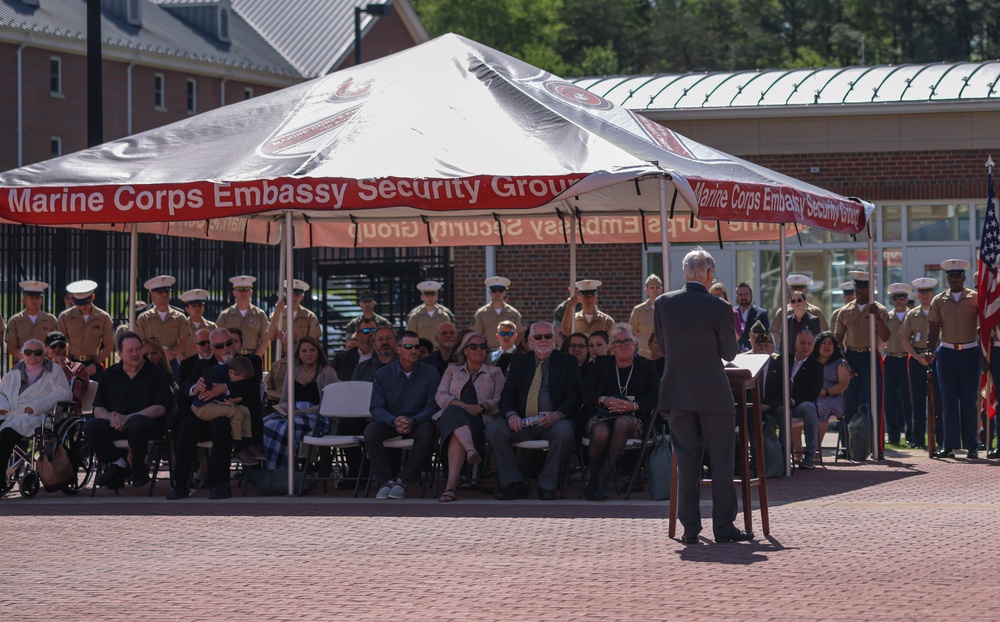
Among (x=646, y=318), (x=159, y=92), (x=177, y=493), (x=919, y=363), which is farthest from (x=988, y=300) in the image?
(x=159, y=92)

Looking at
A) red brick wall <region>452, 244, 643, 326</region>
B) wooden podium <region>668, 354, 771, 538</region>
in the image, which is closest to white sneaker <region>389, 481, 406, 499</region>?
wooden podium <region>668, 354, 771, 538</region>

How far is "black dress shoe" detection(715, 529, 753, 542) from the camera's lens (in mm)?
9922

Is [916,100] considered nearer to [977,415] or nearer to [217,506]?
[977,415]

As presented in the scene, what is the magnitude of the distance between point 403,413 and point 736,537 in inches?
161

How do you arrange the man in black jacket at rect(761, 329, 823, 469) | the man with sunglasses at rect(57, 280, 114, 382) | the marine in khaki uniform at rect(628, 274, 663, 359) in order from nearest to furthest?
1. the man in black jacket at rect(761, 329, 823, 469)
2. the man with sunglasses at rect(57, 280, 114, 382)
3. the marine in khaki uniform at rect(628, 274, 663, 359)

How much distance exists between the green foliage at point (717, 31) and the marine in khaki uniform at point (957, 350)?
135 ft

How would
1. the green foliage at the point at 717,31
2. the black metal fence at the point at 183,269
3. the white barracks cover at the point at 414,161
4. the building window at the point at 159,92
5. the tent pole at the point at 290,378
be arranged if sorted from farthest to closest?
the green foliage at the point at 717,31, the building window at the point at 159,92, the black metal fence at the point at 183,269, the tent pole at the point at 290,378, the white barracks cover at the point at 414,161

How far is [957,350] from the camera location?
16.3 m

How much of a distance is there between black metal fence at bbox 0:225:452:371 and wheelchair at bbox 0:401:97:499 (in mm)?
5898

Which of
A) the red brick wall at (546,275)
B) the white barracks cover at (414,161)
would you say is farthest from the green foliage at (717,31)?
the white barracks cover at (414,161)

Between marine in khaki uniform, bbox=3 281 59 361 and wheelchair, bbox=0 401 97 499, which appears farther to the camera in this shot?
marine in khaki uniform, bbox=3 281 59 361

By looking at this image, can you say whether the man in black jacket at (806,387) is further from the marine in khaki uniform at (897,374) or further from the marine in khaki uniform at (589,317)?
the marine in khaki uniform at (897,374)

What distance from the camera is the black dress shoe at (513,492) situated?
41.7 ft

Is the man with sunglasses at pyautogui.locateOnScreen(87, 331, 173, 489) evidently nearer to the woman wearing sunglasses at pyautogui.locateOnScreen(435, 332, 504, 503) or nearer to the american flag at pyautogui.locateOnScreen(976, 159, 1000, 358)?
the woman wearing sunglasses at pyautogui.locateOnScreen(435, 332, 504, 503)
